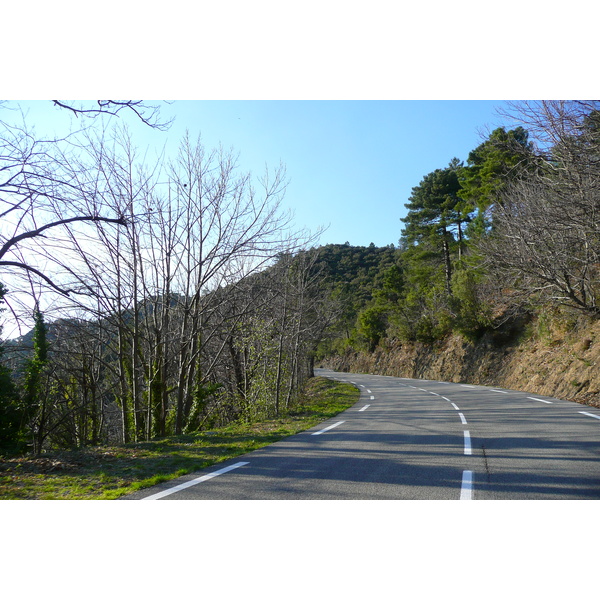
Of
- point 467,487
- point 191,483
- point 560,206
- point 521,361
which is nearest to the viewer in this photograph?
point 467,487

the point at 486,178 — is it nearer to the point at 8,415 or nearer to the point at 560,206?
the point at 560,206

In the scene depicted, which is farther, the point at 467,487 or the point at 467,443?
the point at 467,443

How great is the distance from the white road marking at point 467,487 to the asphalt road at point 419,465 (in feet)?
0.04

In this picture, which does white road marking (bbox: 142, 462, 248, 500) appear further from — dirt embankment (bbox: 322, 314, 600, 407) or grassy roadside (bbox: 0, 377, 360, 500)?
dirt embankment (bbox: 322, 314, 600, 407)

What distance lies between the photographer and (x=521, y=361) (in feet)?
90.4

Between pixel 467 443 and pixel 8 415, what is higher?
pixel 8 415

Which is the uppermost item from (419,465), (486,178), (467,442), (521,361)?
(486,178)

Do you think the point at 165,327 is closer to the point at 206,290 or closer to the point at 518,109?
the point at 206,290

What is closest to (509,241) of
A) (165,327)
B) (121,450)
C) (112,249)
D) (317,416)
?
(317,416)

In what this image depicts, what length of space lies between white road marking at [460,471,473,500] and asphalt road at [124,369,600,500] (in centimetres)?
1

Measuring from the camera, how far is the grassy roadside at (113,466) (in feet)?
17.5

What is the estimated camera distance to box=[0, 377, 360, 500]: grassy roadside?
533 cm

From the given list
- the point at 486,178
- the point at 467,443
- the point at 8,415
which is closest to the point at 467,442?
the point at 467,443

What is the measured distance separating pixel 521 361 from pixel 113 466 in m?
26.7
